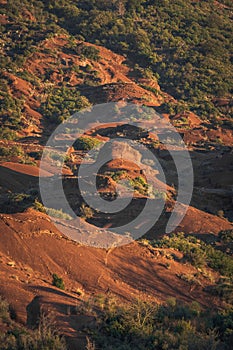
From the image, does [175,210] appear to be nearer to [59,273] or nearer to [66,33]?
[59,273]

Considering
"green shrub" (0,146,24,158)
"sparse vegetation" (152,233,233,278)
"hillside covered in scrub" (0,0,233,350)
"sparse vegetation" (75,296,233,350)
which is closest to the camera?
"sparse vegetation" (75,296,233,350)

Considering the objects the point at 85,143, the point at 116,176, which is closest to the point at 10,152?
the point at 85,143

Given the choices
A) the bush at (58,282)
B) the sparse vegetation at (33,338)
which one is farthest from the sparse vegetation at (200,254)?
the sparse vegetation at (33,338)

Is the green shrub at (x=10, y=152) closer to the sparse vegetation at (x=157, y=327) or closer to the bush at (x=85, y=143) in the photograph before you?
the bush at (x=85, y=143)

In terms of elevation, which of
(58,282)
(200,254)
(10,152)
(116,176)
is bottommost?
(10,152)

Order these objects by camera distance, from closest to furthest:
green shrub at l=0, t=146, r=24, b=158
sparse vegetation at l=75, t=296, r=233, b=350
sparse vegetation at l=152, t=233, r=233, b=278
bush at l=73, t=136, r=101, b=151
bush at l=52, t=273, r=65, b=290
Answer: sparse vegetation at l=75, t=296, r=233, b=350
bush at l=52, t=273, r=65, b=290
sparse vegetation at l=152, t=233, r=233, b=278
green shrub at l=0, t=146, r=24, b=158
bush at l=73, t=136, r=101, b=151

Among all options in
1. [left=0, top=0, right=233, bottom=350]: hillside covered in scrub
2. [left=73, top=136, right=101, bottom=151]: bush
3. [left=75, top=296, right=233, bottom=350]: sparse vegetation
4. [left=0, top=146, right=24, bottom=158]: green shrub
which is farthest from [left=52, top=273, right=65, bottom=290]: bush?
[left=73, top=136, right=101, bottom=151]: bush

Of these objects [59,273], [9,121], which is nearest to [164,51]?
[9,121]

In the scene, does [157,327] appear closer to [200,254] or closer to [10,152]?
[200,254]

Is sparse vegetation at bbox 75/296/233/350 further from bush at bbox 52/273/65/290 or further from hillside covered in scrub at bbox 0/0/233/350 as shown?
bush at bbox 52/273/65/290
